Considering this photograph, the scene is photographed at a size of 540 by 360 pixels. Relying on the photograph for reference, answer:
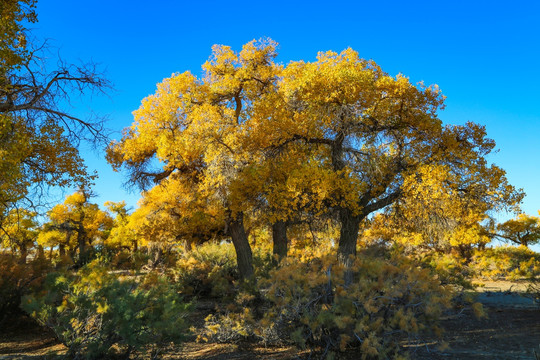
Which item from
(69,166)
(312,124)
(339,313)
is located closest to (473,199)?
(312,124)

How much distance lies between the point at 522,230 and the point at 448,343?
22.6m

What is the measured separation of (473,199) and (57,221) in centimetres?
3380

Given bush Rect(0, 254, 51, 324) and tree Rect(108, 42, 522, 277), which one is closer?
bush Rect(0, 254, 51, 324)

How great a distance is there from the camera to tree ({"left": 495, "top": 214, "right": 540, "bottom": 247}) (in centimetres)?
2516

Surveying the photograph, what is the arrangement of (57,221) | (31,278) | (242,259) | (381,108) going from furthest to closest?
(57,221) < (242,259) < (381,108) < (31,278)

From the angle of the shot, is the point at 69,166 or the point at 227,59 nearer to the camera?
the point at 69,166

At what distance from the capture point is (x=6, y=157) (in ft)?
26.0

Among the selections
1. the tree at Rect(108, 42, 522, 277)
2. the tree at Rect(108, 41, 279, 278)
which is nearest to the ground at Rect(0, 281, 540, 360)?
the tree at Rect(108, 42, 522, 277)

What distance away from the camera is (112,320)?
242 inches

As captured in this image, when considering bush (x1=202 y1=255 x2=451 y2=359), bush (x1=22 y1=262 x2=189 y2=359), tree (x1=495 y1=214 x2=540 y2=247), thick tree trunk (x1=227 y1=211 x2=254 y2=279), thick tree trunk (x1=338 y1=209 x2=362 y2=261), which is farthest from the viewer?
tree (x1=495 y1=214 x2=540 y2=247)

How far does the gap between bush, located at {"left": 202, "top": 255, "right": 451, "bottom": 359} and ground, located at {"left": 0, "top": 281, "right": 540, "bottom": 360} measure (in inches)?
A: 19.1

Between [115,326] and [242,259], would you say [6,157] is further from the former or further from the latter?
[242,259]

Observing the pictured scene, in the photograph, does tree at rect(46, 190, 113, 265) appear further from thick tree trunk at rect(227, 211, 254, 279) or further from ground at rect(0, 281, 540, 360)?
ground at rect(0, 281, 540, 360)

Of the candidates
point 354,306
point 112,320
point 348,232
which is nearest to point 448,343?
point 354,306
